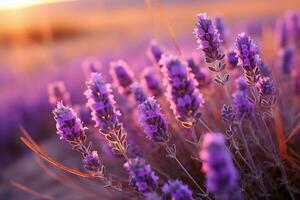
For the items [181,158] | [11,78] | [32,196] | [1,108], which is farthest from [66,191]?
[11,78]

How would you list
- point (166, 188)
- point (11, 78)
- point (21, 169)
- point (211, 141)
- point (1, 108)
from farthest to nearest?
1. point (11, 78)
2. point (1, 108)
3. point (21, 169)
4. point (166, 188)
5. point (211, 141)

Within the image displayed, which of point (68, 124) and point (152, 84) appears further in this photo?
point (152, 84)

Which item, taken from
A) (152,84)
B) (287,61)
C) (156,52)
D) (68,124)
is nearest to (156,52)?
(156,52)

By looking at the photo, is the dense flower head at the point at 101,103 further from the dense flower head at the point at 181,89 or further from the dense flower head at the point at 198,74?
the dense flower head at the point at 198,74

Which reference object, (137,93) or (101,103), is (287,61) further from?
(101,103)

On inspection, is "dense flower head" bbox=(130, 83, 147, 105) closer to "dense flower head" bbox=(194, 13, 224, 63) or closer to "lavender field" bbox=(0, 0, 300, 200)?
"lavender field" bbox=(0, 0, 300, 200)

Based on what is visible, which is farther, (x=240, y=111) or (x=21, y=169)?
(x=21, y=169)

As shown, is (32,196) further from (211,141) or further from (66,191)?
(211,141)
